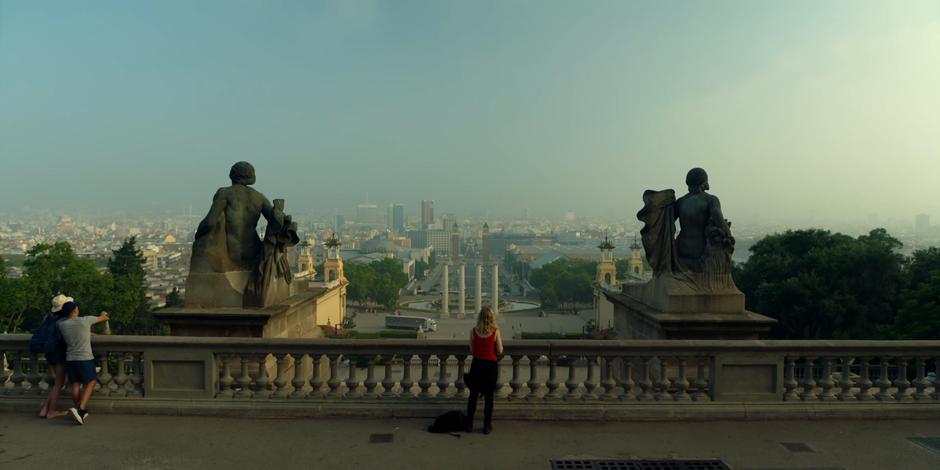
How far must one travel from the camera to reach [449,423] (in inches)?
215

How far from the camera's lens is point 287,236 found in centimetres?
714

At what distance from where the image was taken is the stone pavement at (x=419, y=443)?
484cm

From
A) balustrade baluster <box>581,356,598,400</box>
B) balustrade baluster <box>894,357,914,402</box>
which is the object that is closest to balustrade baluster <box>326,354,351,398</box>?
balustrade baluster <box>581,356,598,400</box>

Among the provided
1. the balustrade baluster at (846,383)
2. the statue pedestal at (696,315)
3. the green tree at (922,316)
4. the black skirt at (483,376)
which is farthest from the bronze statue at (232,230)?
the green tree at (922,316)

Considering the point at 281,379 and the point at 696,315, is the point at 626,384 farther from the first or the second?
the point at 281,379

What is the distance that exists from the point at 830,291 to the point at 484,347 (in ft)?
92.0

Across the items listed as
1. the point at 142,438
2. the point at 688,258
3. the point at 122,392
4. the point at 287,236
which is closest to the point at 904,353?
the point at 688,258

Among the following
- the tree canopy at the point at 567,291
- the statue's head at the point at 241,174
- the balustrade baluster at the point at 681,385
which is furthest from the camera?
the tree canopy at the point at 567,291

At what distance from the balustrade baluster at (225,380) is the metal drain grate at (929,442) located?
6.35 m

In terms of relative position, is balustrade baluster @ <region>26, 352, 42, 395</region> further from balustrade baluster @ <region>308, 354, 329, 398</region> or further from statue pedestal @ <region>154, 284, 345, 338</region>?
balustrade baluster @ <region>308, 354, 329, 398</region>

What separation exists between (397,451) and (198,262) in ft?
11.8

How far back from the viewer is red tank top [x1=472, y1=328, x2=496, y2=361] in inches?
210

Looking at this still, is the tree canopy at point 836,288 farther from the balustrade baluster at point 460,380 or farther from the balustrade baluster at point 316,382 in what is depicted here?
the balustrade baluster at point 316,382

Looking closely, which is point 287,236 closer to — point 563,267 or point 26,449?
point 26,449
